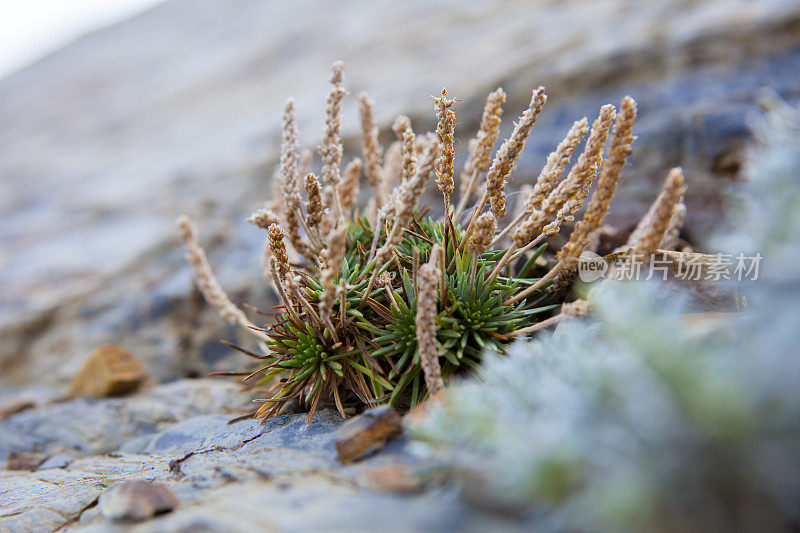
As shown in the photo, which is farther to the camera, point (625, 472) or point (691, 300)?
point (691, 300)

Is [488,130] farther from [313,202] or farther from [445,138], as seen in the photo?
[313,202]

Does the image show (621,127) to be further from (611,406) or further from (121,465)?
(121,465)

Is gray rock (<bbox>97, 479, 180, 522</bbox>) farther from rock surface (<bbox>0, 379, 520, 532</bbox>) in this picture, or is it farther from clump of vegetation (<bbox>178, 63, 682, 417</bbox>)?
clump of vegetation (<bbox>178, 63, 682, 417</bbox>)

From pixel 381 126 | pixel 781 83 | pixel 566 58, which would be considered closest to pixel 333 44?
pixel 381 126

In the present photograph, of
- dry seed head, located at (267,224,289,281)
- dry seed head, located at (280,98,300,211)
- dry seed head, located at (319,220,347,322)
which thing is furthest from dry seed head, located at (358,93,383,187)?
dry seed head, located at (319,220,347,322)

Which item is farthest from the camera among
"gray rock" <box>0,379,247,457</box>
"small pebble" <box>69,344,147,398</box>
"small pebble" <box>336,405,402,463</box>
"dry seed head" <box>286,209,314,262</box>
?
"small pebble" <box>69,344,147,398</box>

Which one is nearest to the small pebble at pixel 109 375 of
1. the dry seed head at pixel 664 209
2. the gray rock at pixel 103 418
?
the gray rock at pixel 103 418

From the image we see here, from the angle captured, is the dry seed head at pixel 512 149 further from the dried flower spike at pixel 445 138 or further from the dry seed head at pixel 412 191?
the dry seed head at pixel 412 191
